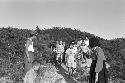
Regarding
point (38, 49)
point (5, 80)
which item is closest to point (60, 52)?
point (38, 49)

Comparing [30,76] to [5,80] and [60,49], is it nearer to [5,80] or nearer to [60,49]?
[5,80]

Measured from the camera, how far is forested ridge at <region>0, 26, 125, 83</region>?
66.7ft

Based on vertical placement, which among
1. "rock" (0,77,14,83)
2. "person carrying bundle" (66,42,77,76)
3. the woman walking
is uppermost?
the woman walking

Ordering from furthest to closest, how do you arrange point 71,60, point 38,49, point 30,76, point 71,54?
point 38,49, point 71,54, point 71,60, point 30,76

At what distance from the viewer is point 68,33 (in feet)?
126

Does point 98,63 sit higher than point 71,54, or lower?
higher

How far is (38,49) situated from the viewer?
90.1 feet

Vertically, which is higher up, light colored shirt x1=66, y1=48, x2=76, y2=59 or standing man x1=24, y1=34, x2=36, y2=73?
standing man x1=24, y1=34, x2=36, y2=73

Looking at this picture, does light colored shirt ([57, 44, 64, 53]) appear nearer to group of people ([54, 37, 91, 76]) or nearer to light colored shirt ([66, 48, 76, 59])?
group of people ([54, 37, 91, 76])

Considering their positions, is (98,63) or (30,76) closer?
(98,63)

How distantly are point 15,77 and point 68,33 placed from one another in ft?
69.9

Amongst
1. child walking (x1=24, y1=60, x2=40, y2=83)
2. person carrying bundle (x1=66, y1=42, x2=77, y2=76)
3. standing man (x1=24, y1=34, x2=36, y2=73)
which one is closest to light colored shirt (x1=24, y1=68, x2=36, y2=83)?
child walking (x1=24, y1=60, x2=40, y2=83)

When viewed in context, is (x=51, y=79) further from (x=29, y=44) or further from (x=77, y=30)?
(x=77, y=30)

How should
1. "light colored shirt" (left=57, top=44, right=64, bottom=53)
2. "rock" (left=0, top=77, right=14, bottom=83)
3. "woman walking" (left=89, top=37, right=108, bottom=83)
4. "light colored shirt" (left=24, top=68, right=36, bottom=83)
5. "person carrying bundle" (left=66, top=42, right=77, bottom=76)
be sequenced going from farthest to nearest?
"light colored shirt" (left=57, top=44, right=64, bottom=53)
"person carrying bundle" (left=66, top=42, right=77, bottom=76)
"rock" (left=0, top=77, right=14, bottom=83)
"light colored shirt" (left=24, top=68, right=36, bottom=83)
"woman walking" (left=89, top=37, right=108, bottom=83)
